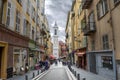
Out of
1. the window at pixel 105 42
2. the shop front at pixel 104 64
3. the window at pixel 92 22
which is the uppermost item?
the window at pixel 92 22

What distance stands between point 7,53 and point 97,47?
1012cm

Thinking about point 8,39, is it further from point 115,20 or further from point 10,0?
point 115,20

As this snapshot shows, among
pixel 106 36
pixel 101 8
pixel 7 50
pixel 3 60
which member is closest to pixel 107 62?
pixel 106 36

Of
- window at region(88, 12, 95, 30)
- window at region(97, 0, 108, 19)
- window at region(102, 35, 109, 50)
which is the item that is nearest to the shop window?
window at region(102, 35, 109, 50)

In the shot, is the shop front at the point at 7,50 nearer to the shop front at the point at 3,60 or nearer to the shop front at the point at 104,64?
the shop front at the point at 3,60

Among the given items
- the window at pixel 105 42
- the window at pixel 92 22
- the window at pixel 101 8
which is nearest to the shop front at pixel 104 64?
the window at pixel 105 42

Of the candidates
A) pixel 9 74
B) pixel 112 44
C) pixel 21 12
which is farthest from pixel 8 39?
pixel 112 44

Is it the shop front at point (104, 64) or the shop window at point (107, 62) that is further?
the shop window at point (107, 62)

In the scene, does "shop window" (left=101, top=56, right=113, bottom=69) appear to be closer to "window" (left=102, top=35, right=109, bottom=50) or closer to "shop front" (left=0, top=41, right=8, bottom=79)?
"window" (left=102, top=35, right=109, bottom=50)

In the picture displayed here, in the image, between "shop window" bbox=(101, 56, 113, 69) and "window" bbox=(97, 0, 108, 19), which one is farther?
"window" bbox=(97, 0, 108, 19)

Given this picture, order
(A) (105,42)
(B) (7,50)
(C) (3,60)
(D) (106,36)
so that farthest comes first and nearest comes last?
(A) (105,42) < (D) (106,36) < (B) (7,50) < (C) (3,60)

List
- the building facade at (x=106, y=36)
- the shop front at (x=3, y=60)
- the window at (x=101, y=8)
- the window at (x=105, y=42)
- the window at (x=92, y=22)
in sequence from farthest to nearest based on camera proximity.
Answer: the window at (x=92, y=22) < the window at (x=101, y=8) < the window at (x=105, y=42) < the shop front at (x=3, y=60) < the building facade at (x=106, y=36)

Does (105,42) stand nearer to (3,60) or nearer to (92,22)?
→ (92,22)

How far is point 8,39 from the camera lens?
16094 millimetres
